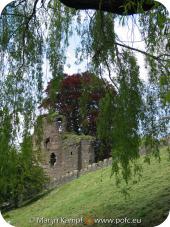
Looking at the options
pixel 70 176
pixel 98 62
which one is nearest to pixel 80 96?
pixel 98 62

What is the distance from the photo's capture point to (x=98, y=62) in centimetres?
759

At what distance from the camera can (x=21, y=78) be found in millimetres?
7113

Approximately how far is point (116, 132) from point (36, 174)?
15.4 ft

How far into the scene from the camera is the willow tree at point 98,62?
6.95m

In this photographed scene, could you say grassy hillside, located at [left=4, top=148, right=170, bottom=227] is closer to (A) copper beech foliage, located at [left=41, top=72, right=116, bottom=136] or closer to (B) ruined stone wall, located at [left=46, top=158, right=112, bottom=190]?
(A) copper beech foliage, located at [left=41, top=72, right=116, bottom=136]

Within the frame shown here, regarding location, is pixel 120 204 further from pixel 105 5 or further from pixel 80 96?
pixel 105 5

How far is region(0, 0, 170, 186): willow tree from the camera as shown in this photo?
695cm

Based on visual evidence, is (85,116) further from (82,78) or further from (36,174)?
(36,174)

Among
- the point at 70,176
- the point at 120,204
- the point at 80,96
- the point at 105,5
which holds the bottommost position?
the point at 120,204

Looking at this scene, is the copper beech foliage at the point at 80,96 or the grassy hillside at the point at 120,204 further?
the grassy hillside at the point at 120,204

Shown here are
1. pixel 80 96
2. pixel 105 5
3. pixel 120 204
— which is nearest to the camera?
pixel 105 5

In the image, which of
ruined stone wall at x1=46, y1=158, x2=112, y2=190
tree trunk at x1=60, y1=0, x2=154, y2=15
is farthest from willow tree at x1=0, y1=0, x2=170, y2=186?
ruined stone wall at x1=46, y1=158, x2=112, y2=190

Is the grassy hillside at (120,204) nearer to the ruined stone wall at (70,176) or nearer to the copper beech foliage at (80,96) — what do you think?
the copper beech foliage at (80,96)

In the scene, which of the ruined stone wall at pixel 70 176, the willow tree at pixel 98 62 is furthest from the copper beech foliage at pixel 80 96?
the ruined stone wall at pixel 70 176
